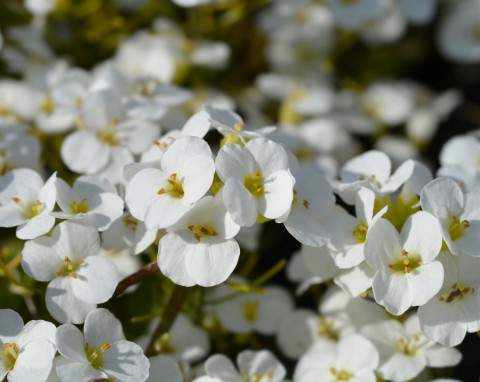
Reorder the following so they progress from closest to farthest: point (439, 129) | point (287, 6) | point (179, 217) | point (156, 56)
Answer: point (179, 217)
point (156, 56)
point (287, 6)
point (439, 129)

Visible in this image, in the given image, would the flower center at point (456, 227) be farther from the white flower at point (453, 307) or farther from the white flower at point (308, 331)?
the white flower at point (308, 331)

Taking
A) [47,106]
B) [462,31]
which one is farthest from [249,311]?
[462,31]

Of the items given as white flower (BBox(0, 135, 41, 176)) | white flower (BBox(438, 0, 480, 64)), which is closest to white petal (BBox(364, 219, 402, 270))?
white flower (BBox(0, 135, 41, 176))

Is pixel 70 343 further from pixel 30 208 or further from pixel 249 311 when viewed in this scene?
pixel 249 311

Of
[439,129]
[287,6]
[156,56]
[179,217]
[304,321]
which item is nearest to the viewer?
[179,217]

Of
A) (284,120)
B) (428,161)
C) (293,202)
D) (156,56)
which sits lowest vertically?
(428,161)

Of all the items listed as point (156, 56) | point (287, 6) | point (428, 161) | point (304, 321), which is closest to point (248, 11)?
point (287, 6)

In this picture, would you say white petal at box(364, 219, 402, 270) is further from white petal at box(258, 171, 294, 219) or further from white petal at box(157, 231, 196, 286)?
white petal at box(157, 231, 196, 286)

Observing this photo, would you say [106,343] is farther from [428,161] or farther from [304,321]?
[428,161]
